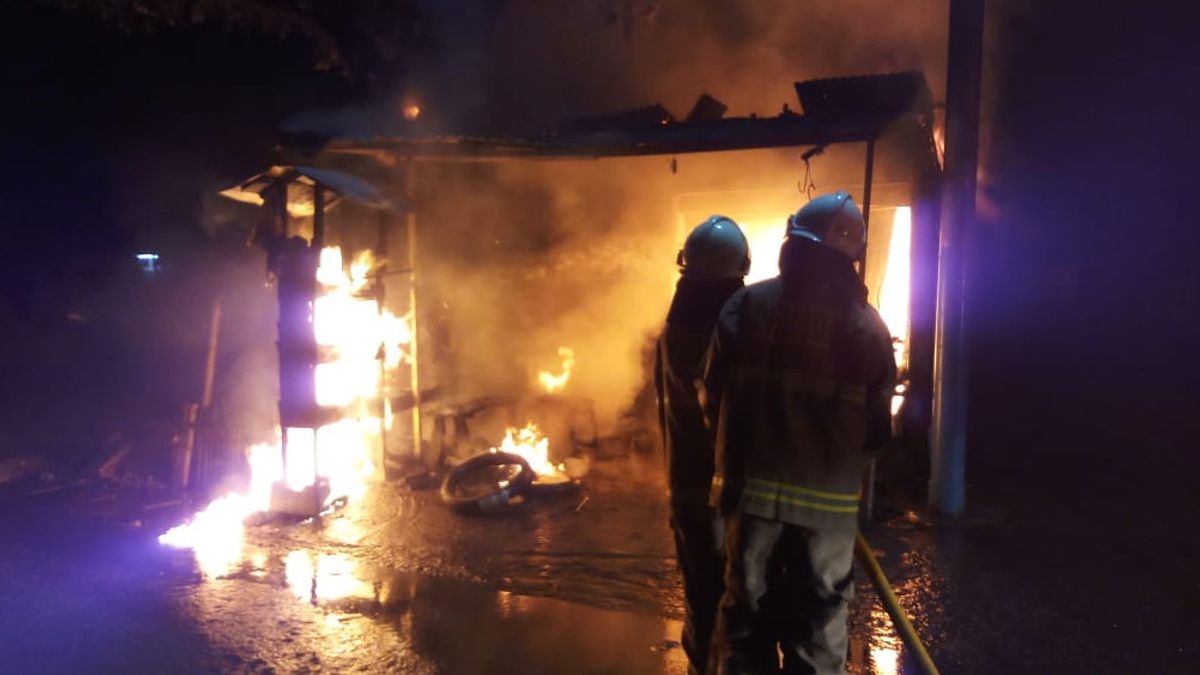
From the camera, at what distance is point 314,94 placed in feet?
39.2

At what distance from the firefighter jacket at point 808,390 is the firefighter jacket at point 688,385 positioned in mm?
585

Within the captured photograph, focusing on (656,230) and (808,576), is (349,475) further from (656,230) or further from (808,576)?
(808,576)

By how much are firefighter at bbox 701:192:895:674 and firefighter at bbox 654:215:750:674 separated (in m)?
0.55

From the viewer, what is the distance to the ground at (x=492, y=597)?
14.5 ft

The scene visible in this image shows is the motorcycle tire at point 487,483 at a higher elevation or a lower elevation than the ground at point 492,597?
higher

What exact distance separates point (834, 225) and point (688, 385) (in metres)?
1.12

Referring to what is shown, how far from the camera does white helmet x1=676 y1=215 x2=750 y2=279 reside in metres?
3.99

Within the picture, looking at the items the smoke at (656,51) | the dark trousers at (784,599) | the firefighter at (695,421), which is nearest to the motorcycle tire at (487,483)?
the firefighter at (695,421)

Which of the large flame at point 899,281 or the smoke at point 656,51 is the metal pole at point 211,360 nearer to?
the smoke at point 656,51

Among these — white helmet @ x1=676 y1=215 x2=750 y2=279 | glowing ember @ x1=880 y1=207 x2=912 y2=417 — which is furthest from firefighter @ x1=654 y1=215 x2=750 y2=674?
glowing ember @ x1=880 y1=207 x2=912 y2=417

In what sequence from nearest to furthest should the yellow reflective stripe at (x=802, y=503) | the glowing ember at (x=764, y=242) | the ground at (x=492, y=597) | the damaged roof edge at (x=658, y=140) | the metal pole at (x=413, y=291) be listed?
the yellow reflective stripe at (x=802, y=503) < the ground at (x=492, y=597) < the damaged roof edge at (x=658, y=140) < the metal pole at (x=413, y=291) < the glowing ember at (x=764, y=242)

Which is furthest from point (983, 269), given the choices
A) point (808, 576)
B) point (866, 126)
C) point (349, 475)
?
point (349, 475)

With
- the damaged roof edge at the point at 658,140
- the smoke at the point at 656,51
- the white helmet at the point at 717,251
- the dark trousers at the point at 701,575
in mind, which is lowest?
the dark trousers at the point at 701,575

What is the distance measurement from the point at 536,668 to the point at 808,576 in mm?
1902
